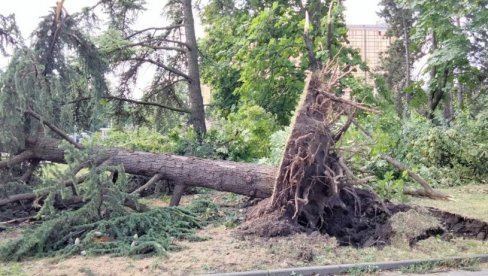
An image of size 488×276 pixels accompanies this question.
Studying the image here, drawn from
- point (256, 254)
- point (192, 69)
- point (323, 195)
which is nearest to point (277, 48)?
point (192, 69)

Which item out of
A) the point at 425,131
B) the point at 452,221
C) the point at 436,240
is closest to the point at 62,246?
the point at 436,240

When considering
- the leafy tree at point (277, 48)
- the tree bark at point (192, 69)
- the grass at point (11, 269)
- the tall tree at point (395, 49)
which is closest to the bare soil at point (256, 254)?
the grass at point (11, 269)

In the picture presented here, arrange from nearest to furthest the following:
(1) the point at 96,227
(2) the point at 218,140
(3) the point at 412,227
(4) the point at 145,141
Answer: (1) the point at 96,227
(3) the point at 412,227
(4) the point at 145,141
(2) the point at 218,140

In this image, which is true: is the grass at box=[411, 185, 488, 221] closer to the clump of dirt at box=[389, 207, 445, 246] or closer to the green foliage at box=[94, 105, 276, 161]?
the clump of dirt at box=[389, 207, 445, 246]

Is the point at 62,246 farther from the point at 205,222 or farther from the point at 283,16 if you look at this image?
the point at 283,16

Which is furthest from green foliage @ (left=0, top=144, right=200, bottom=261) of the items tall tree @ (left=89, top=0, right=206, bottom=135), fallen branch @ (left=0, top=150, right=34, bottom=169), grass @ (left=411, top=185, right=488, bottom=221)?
tall tree @ (left=89, top=0, right=206, bottom=135)

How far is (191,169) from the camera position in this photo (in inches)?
348

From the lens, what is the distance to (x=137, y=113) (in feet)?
50.3

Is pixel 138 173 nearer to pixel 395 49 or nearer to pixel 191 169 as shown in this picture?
pixel 191 169

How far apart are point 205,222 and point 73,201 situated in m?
1.94

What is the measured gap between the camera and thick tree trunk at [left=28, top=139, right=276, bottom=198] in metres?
8.37

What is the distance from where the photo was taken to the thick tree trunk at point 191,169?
8.37 m

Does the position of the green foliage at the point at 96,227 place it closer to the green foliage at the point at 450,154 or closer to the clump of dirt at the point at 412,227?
the clump of dirt at the point at 412,227

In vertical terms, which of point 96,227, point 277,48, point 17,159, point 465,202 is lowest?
point 465,202
